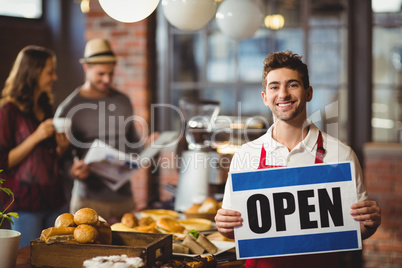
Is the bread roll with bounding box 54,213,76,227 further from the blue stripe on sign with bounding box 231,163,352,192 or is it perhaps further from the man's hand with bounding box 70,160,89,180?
the man's hand with bounding box 70,160,89,180

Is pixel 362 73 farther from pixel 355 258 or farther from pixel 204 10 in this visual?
pixel 204 10

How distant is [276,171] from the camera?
5.49ft

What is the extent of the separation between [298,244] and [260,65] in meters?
3.40

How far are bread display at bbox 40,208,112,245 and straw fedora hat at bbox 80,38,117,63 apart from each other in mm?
1934

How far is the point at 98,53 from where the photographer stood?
352 centimetres

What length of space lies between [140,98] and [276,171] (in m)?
3.33

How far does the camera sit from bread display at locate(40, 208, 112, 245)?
1.63 m

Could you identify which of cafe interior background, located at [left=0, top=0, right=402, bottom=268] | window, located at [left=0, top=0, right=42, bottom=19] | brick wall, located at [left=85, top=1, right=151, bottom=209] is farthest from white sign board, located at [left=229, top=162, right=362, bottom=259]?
window, located at [left=0, top=0, right=42, bottom=19]

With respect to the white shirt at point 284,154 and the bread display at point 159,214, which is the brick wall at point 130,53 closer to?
the bread display at point 159,214

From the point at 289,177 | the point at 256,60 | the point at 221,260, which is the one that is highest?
the point at 256,60

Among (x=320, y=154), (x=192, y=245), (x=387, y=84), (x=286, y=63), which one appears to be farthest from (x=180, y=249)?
(x=387, y=84)

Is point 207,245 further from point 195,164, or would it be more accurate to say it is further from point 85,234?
point 195,164

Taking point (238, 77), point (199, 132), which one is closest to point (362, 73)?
point (238, 77)

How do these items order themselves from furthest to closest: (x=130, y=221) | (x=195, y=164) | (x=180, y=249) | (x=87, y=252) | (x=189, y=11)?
(x=195, y=164) < (x=189, y=11) < (x=130, y=221) < (x=180, y=249) < (x=87, y=252)
